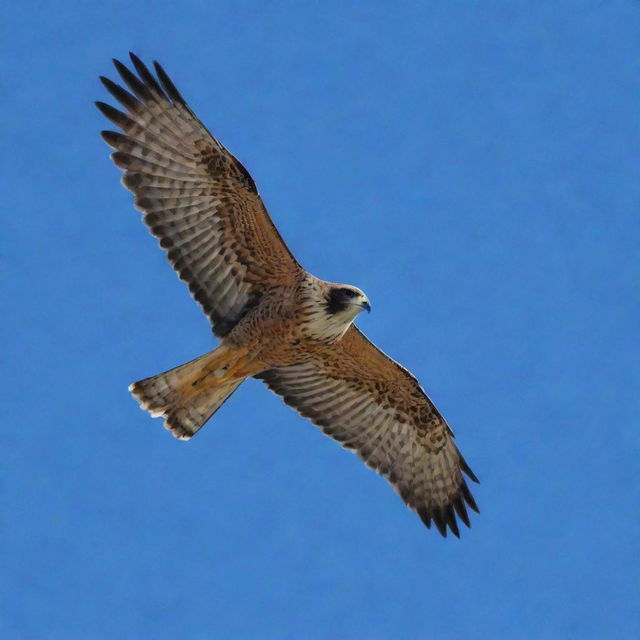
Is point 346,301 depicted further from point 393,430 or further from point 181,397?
point 393,430

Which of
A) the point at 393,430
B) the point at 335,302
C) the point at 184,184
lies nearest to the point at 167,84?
the point at 184,184

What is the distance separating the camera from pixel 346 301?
1322 centimetres

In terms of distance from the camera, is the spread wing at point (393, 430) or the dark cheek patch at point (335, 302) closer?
the dark cheek patch at point (335, 302)

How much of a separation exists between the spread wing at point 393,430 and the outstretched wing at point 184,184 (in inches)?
61.2

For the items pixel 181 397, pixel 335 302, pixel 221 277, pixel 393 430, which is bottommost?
pixel 181 397

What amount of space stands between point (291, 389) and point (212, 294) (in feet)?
5.06

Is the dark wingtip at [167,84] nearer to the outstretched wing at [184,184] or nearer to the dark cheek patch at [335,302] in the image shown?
the outstretched wing at [184,184]

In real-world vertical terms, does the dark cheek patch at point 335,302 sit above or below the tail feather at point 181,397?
above

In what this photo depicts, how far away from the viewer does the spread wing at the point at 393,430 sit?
14.8 m

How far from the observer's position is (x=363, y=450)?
14.9 metres

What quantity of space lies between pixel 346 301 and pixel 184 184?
5.84ft

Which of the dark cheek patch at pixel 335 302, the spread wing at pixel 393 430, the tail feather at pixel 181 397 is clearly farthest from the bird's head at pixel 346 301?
the spread wing at pixel 393 430

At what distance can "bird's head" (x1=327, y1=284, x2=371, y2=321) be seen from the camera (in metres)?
13.2

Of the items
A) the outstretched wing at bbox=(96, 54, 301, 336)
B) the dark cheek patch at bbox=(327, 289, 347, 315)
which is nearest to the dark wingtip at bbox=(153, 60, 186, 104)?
the outstretched wing at bbox=(96, 54, 301, 336)
